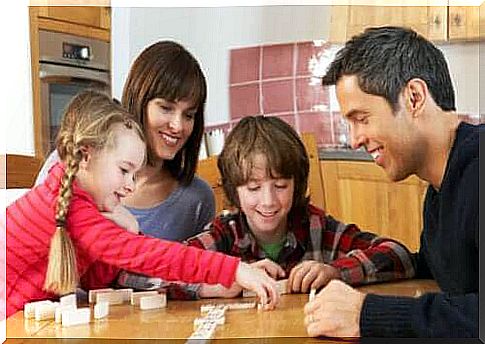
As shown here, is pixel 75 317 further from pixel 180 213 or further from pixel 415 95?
pixel 415 95

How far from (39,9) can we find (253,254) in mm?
338

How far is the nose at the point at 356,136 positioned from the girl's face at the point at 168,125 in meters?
0.16

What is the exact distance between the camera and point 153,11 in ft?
2.87

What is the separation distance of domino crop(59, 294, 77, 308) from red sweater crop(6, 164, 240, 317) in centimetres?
2

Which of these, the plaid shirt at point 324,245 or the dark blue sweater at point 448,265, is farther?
the plaid shirt at point 324,245

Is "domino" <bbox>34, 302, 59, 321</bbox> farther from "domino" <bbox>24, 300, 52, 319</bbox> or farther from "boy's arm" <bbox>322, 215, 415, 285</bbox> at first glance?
"boy's arm" <bbox>322, 215, 415, 285</bbox>

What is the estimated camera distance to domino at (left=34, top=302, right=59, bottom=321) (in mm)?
836

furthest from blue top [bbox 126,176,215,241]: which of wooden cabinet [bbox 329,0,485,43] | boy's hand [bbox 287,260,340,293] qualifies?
wooden cabinet [bbox 329,0,485,43]

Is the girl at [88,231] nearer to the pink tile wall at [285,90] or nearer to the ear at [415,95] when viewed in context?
the pink tile wall at [285,90]

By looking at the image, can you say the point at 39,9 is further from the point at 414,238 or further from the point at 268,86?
the point at 414,238

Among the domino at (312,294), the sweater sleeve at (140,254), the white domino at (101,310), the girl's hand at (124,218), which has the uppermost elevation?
the girl's hand at (124,218)

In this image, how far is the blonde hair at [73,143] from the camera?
0.83 meters

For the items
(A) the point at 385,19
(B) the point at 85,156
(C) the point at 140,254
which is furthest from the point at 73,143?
(A) the point at 385,19

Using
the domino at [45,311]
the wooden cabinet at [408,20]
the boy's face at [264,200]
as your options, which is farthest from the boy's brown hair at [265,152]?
the domino at [45,311]
